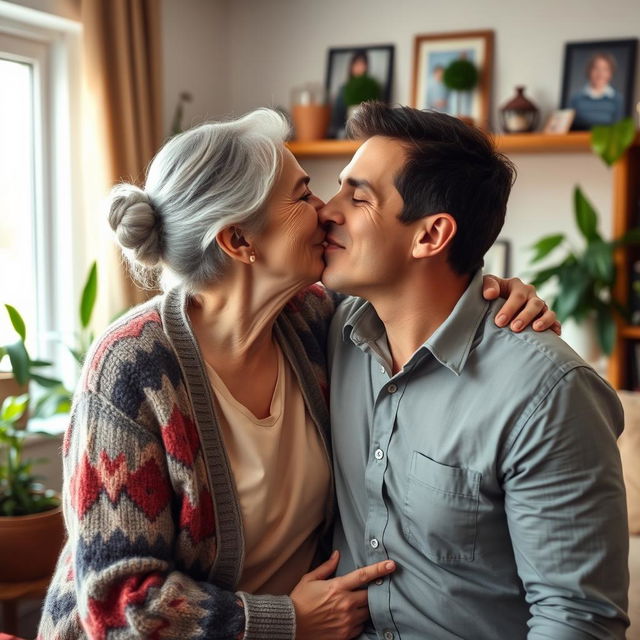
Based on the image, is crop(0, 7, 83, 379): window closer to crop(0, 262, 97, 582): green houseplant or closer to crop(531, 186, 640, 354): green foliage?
crop(0, 262, 97, 582): green houseplant

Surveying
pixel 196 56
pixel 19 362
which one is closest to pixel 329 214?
pixel 19 362

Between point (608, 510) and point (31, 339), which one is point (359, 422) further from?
point (31, 339)

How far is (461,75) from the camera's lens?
12.4ft

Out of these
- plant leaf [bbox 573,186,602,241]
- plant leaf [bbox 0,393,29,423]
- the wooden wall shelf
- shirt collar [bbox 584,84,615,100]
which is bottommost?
plant leaf [bbox 0,393,29,423]

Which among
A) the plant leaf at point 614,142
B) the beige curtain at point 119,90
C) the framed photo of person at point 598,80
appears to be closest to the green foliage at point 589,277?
the plant leaf at point 614,142

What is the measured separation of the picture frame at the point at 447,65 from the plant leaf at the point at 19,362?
2218 mm

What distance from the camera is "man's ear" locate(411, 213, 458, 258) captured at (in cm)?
161

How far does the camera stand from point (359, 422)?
1.69 metres

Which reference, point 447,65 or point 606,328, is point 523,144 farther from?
point 606,328

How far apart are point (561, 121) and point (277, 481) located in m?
2.58

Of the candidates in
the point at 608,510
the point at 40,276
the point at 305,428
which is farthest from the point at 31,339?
the point at 608,510

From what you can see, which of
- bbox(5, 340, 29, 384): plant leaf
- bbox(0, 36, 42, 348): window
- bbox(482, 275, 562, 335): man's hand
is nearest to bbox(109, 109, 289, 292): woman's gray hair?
bbox(482, 275, 562, 335): man's hand

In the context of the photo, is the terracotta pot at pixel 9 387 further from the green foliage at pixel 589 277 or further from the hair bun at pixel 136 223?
the green foliage at pixel 589 277

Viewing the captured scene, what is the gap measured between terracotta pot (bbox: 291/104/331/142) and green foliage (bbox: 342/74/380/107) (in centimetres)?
14
